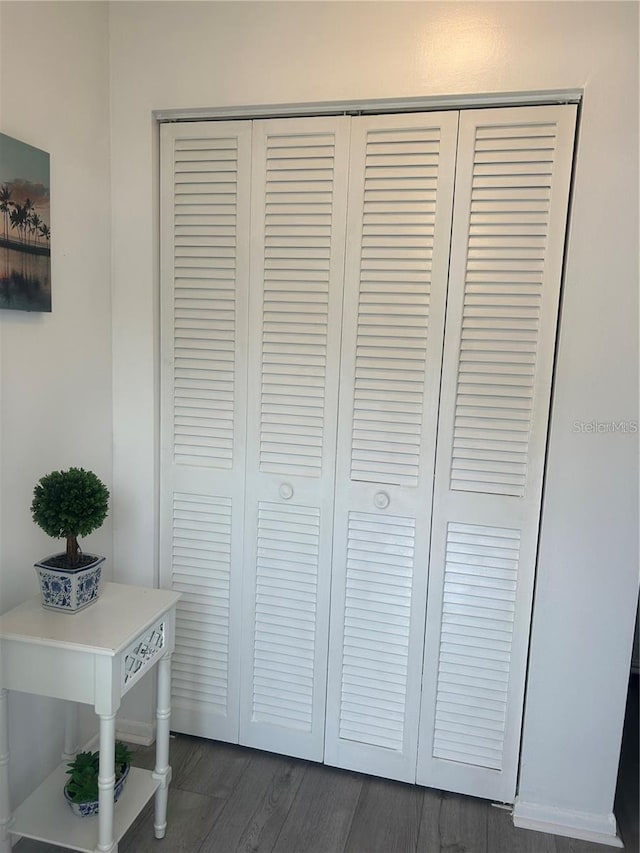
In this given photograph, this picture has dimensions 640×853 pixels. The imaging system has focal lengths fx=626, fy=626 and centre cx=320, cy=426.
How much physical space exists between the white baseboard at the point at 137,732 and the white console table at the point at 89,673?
1.38 ft

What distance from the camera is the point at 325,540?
1960 mm

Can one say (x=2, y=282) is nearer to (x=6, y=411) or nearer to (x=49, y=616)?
(x=6, y=411)

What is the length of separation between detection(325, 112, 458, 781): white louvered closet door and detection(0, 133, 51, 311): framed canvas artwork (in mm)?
835

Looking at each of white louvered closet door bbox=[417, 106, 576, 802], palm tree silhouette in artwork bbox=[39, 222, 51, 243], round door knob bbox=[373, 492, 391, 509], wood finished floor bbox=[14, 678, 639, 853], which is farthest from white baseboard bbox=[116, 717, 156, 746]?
palm tree silhouette in artwork bbox=[39, 222, 51, 243]

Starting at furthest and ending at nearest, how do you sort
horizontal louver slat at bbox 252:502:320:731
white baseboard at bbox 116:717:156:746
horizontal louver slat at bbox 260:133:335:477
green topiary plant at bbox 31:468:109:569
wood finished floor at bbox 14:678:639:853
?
white baseboard at bbox 116:717:156:746 < horizontal louver slat at bbox 252:502:320:731 < horizontal louver slat at bbox 260:133:335:477 < wood finished floor at bbox 14:678:639:853 < green topiary plant at bbox 31:468:109:569

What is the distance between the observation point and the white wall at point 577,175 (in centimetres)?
163

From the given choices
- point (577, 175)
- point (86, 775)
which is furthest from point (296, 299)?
point (86, 775)

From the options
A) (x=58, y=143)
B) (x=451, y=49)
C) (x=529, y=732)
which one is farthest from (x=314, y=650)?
(x=451, y=49)

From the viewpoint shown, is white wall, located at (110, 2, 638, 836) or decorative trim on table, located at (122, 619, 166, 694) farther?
white wall, located at (110, 2, 638, 836)

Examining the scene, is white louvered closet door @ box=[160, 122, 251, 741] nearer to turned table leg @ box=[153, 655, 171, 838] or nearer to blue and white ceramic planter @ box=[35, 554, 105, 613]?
turned table leg @ box=[153, 655, 171, 838]

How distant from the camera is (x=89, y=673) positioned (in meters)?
1.44

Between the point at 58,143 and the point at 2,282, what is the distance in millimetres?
478

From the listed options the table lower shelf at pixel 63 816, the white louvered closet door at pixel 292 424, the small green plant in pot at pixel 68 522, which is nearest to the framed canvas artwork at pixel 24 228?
the small green plant in pot at pixel 68 522

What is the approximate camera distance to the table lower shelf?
1.54 metres
